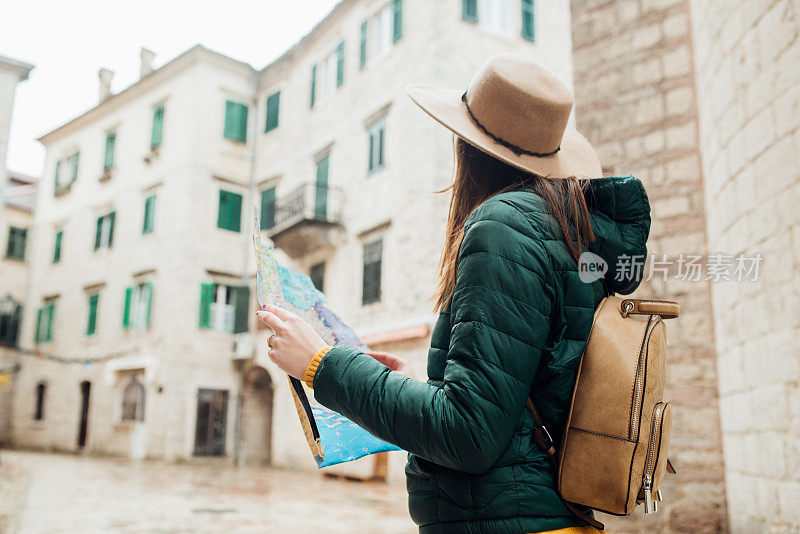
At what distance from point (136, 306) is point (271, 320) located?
65.7 ft

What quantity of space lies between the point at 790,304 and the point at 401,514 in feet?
20.4

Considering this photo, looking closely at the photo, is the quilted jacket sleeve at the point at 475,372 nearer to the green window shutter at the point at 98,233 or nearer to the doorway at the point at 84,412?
the doorway at the point at 84,412

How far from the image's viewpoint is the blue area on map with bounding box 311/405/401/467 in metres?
1.35

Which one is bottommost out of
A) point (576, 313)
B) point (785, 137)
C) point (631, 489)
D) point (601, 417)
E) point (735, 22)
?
point (631, 489)

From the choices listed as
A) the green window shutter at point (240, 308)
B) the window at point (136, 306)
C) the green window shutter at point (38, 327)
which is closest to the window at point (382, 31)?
the green window shutter at point (240, 308)

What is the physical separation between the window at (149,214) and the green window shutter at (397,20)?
9.42 m

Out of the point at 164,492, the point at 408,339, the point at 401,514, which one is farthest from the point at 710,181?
the point at 164,492

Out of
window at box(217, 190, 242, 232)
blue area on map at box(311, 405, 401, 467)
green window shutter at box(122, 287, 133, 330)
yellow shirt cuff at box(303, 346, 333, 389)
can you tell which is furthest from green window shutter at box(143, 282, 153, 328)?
yellow shirt cuff at box(303, 346, 333, 389)

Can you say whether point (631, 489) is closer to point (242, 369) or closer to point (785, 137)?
point (785, 137)

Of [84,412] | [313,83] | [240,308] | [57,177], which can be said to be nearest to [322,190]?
[313,83]

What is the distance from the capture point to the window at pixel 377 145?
A: 14.9 m

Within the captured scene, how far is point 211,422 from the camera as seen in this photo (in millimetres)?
18312

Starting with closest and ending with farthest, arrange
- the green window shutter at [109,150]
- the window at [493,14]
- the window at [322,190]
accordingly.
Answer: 1. the window at [493,14]
2. the window at [322,190]
3. the green window shutter at [109,150]

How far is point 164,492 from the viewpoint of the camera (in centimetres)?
1041
